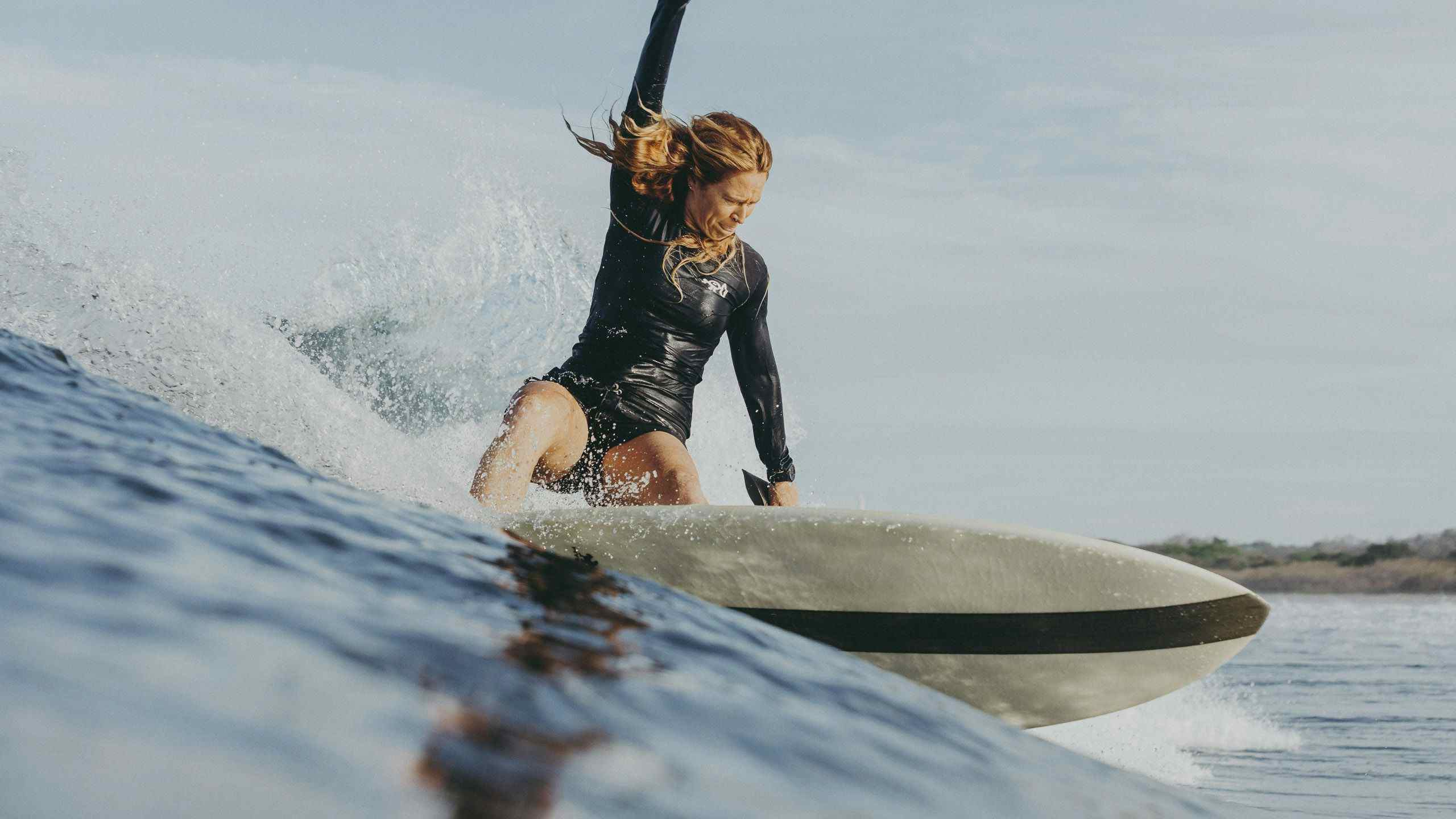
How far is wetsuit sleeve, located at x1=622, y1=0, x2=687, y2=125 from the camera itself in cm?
380

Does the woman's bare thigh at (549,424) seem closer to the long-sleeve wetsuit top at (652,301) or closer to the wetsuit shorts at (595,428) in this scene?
the wetsuit shorts at (595,428)

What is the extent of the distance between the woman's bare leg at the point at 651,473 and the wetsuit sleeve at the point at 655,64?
1090 millimetres

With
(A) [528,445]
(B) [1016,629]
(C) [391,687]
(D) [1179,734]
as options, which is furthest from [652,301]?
(D) [1179,734]

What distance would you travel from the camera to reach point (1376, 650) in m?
10.7

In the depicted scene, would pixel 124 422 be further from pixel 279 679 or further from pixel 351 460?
pixel 279 679

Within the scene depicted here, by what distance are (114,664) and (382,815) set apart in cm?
31

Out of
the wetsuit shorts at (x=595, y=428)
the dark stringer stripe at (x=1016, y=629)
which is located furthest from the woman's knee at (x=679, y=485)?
the dark stringer stripe at (x=1016, y=629)

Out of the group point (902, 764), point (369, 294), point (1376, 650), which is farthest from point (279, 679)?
point (1376, 650)

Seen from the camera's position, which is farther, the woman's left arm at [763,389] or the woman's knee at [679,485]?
the woman's left arm at [763,389]

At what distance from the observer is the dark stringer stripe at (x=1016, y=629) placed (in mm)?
3314

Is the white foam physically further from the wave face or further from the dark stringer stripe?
the wave face

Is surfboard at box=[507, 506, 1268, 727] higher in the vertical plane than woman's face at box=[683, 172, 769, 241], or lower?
lower

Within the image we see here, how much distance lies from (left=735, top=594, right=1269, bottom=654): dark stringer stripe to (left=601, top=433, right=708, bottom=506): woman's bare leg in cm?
63

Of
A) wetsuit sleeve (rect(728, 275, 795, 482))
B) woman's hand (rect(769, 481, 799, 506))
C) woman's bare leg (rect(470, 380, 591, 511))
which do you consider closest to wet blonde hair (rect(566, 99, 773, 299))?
wetsuit sleeve (rect(728, 275, 795, 482))
